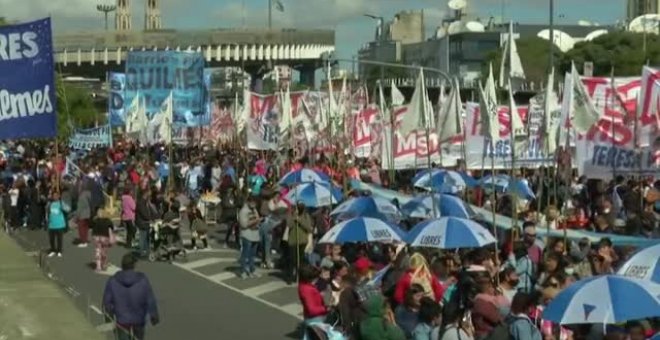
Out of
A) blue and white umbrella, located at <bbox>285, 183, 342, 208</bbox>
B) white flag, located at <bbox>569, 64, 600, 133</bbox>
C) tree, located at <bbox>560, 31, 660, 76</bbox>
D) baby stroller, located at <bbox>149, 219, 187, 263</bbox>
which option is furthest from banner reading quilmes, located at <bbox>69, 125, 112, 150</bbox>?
white flag, located at <bbox>569, 64, 600, 133</bbox>

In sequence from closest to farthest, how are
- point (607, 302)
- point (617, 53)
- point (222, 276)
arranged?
point (607, 302)
point (222, 276)
point (617, 53)

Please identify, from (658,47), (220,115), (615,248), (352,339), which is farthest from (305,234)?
(658,47)

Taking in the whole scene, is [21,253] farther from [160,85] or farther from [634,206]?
[160,85]

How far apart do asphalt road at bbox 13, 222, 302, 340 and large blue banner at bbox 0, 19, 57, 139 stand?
1752 mm

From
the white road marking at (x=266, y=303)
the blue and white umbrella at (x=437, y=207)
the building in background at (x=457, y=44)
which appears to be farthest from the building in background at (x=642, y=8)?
the blue and white umbrella at (x=437, y=207)

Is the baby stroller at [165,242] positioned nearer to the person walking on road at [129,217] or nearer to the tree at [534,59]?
the person walking on road at [129,217]

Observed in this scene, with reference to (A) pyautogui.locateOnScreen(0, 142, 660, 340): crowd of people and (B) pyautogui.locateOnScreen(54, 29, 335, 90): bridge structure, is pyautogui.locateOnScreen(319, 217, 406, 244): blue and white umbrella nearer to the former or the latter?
(A) pyautogui.locateOnScreen(0, 142, 660, 340): crowd of people

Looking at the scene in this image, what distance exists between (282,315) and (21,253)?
11.0 feet

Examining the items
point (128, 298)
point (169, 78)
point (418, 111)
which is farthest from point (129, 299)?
point (169, 78)

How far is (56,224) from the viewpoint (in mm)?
27438

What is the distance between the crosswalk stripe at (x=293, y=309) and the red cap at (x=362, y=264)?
12.3 feet

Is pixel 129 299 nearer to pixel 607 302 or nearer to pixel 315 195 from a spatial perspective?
pixel 607 302

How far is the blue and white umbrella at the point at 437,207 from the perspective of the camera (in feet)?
69.3

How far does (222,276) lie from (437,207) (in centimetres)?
524
